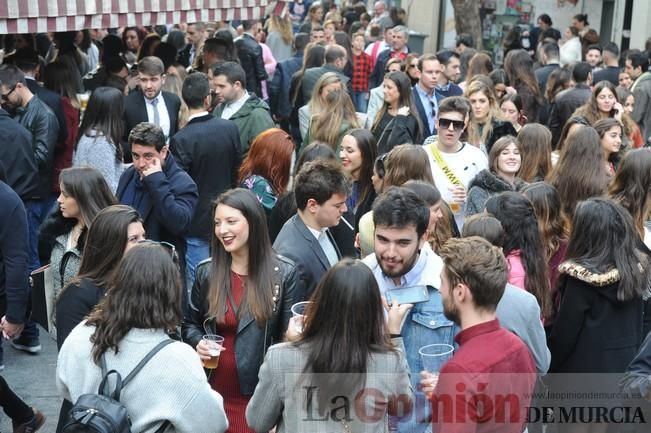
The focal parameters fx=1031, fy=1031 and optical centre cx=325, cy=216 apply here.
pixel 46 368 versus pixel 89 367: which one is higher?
pixel 89 367

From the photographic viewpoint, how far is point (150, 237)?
683 centimetres

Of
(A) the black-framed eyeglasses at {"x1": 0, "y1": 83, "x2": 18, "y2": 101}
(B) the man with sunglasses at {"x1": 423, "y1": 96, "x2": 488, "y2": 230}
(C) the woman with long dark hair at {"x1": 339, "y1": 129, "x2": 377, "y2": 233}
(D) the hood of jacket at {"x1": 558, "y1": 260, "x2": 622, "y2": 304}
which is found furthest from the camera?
(A) the black-framed eyeglasses at {"x1": 0, "y1": 83, "x2": 18, "y2": 101}

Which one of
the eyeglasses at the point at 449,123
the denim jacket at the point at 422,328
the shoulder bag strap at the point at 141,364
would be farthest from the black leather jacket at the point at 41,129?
the shoulder bag strap at the point at 141,364

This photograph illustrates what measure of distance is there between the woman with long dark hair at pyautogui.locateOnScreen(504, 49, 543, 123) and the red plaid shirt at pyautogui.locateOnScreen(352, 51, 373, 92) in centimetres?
362

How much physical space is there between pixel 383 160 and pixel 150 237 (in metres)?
1.68

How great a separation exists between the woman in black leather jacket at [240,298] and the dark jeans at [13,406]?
5.57 ft

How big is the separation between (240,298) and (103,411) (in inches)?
47.0

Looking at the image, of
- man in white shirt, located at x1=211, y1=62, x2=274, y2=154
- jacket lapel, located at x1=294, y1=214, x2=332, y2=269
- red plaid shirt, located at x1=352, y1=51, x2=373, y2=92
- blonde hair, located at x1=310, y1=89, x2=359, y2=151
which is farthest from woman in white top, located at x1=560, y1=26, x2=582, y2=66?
jacket lapel, located at x1=294, y1=214, x2=332, y2=269

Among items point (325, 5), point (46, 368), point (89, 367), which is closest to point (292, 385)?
point (89, 367)

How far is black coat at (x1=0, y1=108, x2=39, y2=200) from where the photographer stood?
26.0ft

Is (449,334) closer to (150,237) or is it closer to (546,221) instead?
(546,221)

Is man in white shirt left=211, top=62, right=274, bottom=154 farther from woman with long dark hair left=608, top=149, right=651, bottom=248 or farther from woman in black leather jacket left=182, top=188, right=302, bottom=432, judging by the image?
woman in black leather jacket left=182, top=188, right=302, bottom=432

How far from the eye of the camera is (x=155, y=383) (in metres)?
4.00

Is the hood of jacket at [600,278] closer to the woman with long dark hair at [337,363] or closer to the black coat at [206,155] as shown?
the woman with long dark hair at [337,363]
